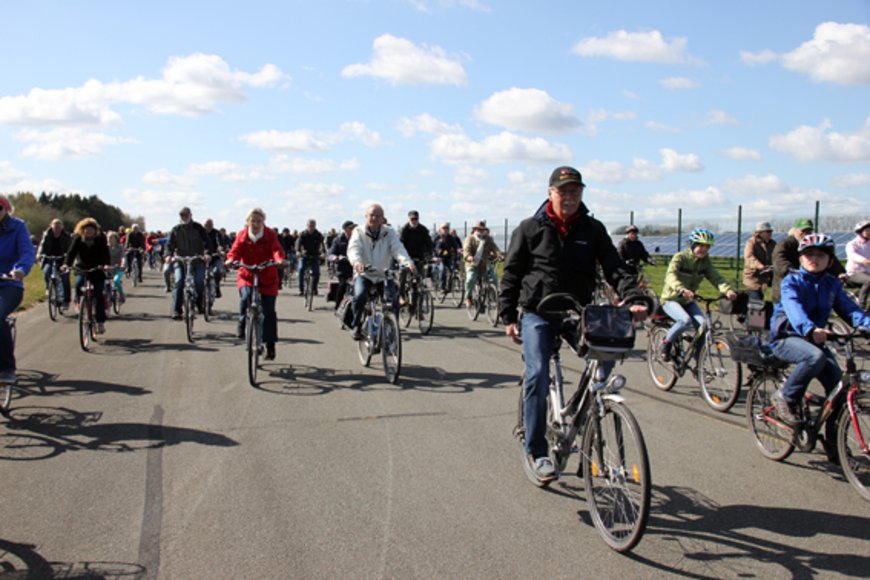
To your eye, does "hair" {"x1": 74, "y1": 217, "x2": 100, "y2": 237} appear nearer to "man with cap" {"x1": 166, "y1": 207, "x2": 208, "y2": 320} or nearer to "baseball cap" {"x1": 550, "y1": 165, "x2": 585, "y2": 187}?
"man with cap" {"x1": 166, "y1": 207, "x2": 208, "y2": 320}

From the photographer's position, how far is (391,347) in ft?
28.5

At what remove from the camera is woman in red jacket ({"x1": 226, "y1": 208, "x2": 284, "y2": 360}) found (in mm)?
9078

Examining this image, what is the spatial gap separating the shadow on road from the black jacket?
9.53ft

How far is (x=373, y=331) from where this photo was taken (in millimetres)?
9180

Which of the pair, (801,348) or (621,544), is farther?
(801,348)

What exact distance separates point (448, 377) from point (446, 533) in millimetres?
4754

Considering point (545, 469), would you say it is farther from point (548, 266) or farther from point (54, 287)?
point (54, 287)

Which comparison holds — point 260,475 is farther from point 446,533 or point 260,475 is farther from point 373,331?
point 373,331

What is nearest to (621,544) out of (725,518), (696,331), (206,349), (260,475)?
(725,518)

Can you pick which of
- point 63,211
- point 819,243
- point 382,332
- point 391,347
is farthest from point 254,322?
point 63,211

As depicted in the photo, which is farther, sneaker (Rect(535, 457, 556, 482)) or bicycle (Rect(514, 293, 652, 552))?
sneaker (Rect(535, 457, 556, 482))

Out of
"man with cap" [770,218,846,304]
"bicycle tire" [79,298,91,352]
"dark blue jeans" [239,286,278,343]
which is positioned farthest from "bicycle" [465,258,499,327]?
"bicycle tire" [79,298,91,352]

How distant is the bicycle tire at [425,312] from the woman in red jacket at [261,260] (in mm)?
4274

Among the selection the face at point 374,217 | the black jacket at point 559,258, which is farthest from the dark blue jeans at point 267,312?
the black jacket at point 559,258
